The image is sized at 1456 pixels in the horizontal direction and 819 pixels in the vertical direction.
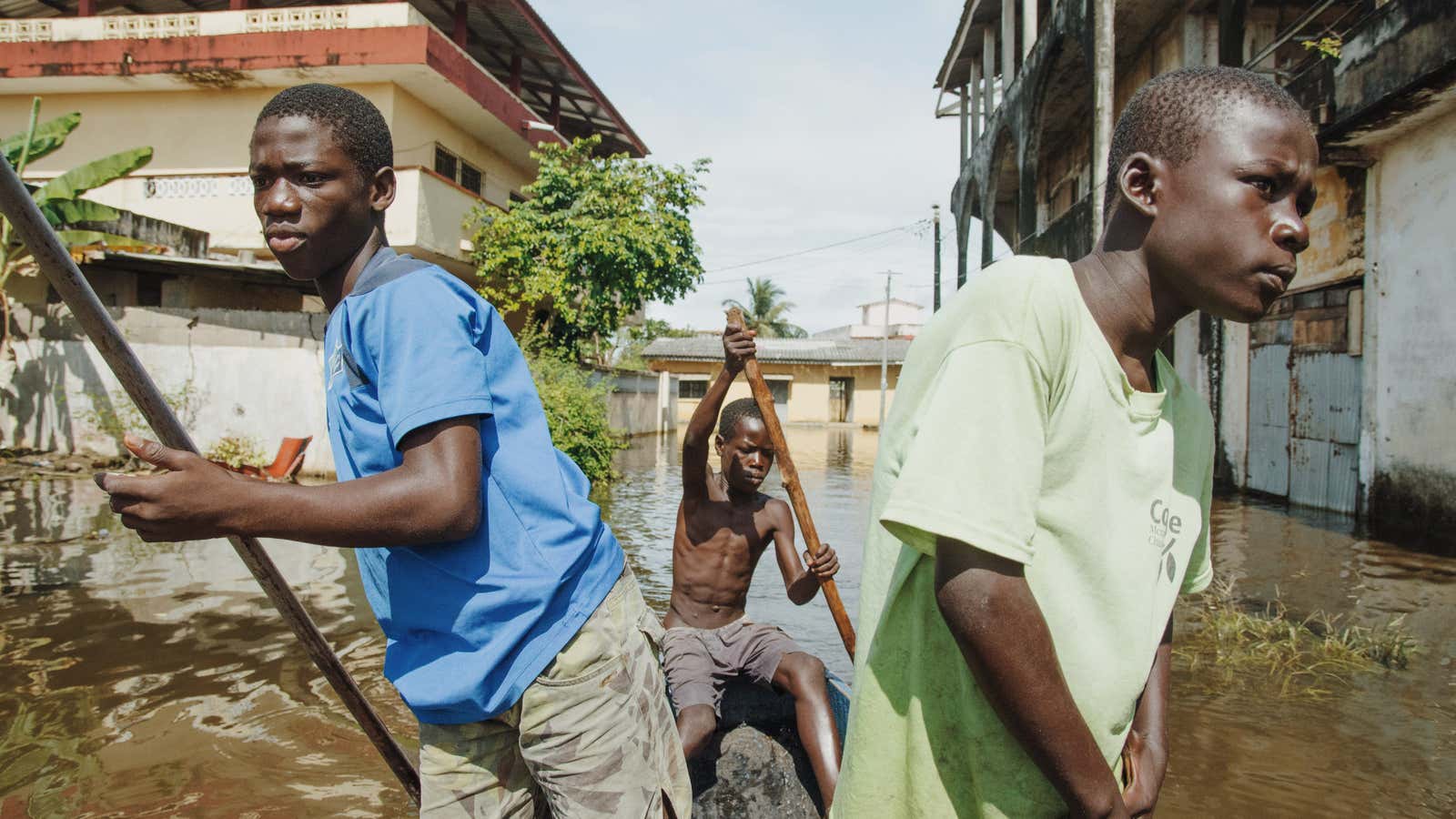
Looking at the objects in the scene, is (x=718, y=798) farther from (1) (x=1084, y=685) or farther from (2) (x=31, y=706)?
(2) (x=31, y=706)

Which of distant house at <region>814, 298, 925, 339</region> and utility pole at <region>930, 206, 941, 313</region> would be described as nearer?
utility pole at <region>930, 206, 941, 313</region>

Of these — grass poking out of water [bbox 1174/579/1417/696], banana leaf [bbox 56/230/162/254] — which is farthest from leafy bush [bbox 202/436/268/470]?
grass poking out of water [bbox 1174/579/1417/696]

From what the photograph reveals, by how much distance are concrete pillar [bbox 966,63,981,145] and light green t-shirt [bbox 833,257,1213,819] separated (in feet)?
66.3

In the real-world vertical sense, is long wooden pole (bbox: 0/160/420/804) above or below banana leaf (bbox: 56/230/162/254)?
below

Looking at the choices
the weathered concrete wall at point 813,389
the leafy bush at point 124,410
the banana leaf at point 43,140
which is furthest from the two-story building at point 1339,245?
the weathered concrete wall at point 813,389

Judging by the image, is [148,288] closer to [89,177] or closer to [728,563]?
[89,177]

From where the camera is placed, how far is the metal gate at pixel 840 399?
36125 millimetres

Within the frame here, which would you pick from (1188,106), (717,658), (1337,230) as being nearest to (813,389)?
(1337,230)

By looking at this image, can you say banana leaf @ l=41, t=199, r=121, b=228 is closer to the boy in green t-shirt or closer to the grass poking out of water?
the grass poking out of water

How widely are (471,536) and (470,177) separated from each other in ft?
53.4

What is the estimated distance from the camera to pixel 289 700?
4715 mm

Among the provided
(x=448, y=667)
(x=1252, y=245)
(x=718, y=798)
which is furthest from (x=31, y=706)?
(x=1252, y=245)

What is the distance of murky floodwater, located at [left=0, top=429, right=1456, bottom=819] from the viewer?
374 cm

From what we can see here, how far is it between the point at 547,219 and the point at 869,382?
22212 mm
